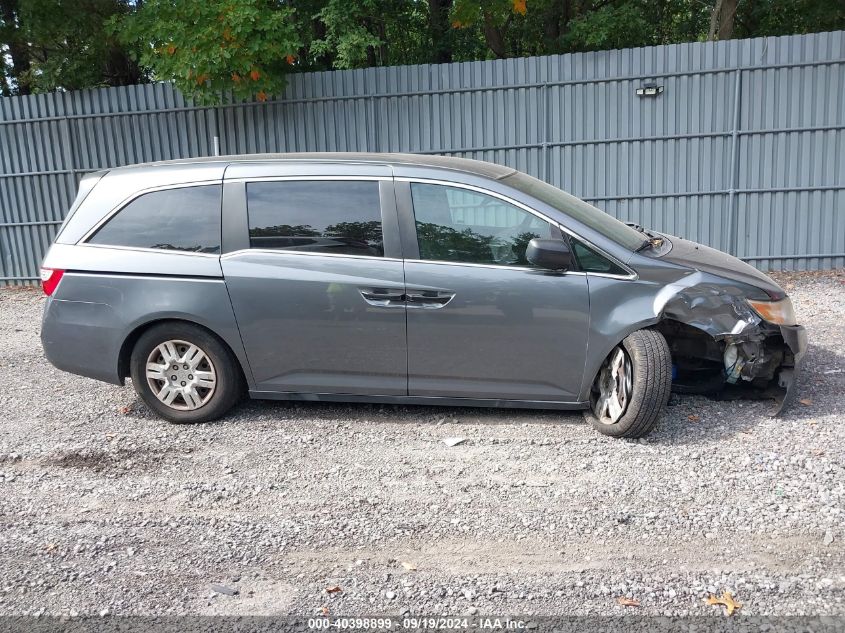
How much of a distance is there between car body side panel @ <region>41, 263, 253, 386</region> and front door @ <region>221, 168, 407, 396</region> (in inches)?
5.9

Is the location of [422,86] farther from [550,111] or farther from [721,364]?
[721,364]

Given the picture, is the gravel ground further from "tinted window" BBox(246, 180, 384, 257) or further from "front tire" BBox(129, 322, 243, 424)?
"tinted window" BBox(246, 180, 384, 257)

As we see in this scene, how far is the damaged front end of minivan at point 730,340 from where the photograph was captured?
194 inches

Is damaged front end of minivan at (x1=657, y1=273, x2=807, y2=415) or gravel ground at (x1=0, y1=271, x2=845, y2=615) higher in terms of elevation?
damaged front end of minivan at (x1=657, y1=273, x2=807, y2=415)

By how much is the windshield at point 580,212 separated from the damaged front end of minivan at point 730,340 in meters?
0.53

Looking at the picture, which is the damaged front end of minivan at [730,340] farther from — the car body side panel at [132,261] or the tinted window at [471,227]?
the car body side panel at [132,261]

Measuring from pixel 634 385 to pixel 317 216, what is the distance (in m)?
2.34

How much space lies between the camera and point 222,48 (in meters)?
10.4

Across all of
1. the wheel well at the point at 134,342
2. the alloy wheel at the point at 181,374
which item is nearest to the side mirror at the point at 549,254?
the wheel well at the point at 134,342

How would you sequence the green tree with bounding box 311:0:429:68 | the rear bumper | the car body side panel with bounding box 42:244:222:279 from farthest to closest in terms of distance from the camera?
the green tree with bounding box 311:0:429:68
the rear bumper
the car body side panel with bounding box 42:244:222:279

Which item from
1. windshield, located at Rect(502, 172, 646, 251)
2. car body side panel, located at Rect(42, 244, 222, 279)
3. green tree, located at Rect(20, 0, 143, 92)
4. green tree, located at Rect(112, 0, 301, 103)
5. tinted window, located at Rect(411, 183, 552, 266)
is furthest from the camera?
green tree, located at Rect(20, 0, 143, 92)

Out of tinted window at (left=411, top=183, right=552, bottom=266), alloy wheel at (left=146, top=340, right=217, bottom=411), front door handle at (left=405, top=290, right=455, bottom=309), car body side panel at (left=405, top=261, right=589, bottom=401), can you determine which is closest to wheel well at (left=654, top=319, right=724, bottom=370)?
car body side panel at (left=405, top=261, right=589, bottom=401)

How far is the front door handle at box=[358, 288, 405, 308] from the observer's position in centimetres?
501

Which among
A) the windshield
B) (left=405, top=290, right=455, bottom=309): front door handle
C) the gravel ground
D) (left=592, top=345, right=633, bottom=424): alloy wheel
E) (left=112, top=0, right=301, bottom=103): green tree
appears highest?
(left=112, top=0, right=301, bottom=103): green tree
